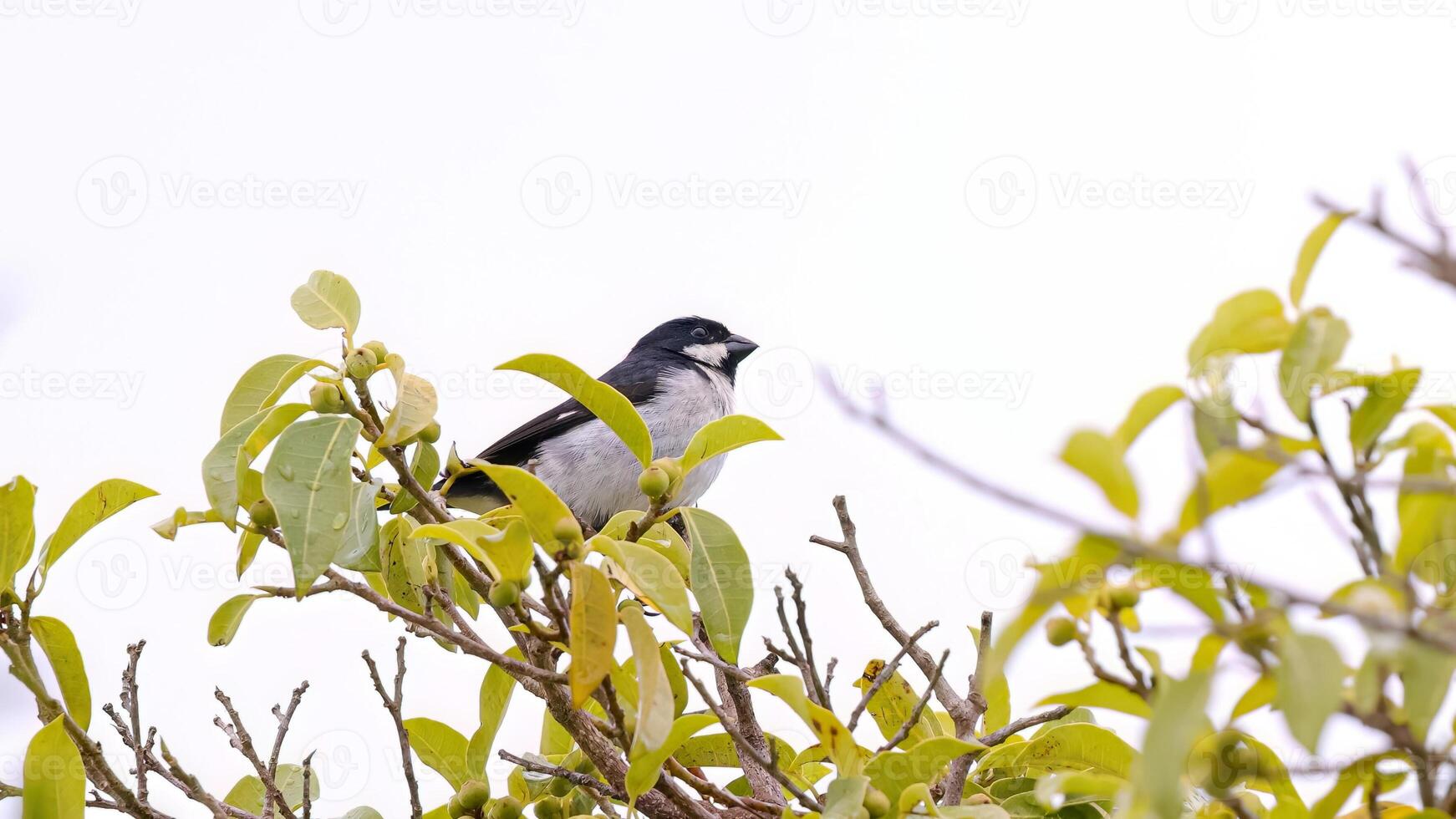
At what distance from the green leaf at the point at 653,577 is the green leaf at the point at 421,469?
691mm

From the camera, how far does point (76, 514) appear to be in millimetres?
2201

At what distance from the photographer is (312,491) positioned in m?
1.89

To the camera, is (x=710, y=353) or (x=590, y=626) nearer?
(x=590, y=626)

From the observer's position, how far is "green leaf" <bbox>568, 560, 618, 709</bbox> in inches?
67.4

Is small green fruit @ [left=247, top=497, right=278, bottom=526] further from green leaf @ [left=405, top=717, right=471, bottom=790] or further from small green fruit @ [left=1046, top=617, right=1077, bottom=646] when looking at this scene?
small green fruit @ [left=1046, top=617, right=1077, bottom=646]

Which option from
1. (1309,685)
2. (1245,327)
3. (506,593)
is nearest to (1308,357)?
(1245,327)

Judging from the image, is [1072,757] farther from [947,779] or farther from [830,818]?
[830,818]

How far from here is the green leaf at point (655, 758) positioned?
1772mm

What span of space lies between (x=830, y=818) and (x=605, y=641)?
0.39 m

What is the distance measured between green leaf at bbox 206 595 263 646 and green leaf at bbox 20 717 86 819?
42 cm

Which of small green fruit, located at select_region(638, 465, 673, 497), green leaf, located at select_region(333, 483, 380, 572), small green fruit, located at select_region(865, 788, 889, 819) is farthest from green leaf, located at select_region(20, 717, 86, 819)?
small green fruit, located at select_region(865, 788, 889, 819)

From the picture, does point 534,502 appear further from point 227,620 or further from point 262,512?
point 227,620

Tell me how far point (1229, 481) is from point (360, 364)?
1446 mm

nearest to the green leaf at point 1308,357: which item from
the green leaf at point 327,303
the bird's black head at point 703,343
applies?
the green leaf at point 327,303
